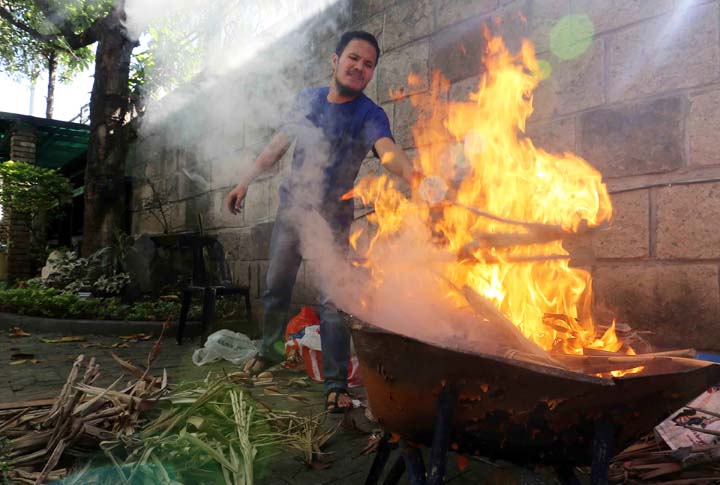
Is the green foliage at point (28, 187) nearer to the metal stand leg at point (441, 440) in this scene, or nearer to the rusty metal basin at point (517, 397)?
the rusty metal basin at point (517, 397)

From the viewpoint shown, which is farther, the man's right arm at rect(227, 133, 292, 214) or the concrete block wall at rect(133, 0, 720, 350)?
the man's right arm at rect(227, 133, 292, 214)

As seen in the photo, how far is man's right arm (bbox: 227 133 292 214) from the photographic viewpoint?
145 inches

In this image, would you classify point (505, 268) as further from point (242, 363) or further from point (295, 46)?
point (295, 46)

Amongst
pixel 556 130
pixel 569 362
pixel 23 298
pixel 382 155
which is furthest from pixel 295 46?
pixel 23 298

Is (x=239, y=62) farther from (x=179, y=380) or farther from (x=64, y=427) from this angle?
(x=64, y=427)

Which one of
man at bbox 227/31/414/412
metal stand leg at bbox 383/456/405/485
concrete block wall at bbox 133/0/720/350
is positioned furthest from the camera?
man at bbox 227/31/414/412

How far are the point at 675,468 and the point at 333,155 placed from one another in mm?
2877

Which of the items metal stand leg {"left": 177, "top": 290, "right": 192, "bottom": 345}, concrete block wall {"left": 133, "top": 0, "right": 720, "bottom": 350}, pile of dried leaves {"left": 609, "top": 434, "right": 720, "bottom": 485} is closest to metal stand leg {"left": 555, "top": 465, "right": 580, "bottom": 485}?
pile of dried leaves {"left": 609, "top": 434, "right": 720, "bottom": 485}

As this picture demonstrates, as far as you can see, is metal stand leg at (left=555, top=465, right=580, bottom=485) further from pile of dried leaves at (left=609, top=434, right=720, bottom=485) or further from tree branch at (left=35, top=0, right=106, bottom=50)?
tree branch at (left=35, top=0, right=106, bottom=50)

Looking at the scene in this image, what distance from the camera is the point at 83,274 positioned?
8.91m

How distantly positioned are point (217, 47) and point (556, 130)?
4483 mm

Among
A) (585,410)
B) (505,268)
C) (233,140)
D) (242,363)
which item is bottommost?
(242,363)

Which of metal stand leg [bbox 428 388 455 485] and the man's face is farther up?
the man's face

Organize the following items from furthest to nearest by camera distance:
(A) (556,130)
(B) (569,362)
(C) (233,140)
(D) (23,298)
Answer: (D) (23,298) → (C) (233,140) → (A) (556,130) → (B) (569,362)
